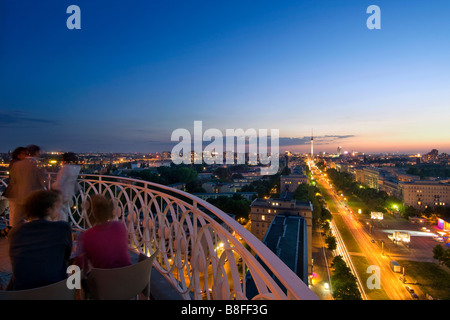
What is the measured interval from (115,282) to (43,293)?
1.21ft

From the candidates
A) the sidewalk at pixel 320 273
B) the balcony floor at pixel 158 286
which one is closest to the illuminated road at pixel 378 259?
the sidewalk at pixel 320 273

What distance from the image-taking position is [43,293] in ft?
3.94

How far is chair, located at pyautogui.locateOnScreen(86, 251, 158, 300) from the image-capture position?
4.73ft

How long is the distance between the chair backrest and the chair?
150 mm

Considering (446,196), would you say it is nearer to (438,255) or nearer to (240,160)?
(438,255)

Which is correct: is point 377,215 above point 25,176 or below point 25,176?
below

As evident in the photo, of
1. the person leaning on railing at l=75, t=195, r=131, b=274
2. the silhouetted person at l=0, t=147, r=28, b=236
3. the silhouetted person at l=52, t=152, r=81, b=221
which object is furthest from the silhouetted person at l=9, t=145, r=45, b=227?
the person leaning on railing at l=75, t=195, r=131, b=274

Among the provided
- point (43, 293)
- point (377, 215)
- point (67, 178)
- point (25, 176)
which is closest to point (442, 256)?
point (377, 215)

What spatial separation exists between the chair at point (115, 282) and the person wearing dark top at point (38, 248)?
25cm

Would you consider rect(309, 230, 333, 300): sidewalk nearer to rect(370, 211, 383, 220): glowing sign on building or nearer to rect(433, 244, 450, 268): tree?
rect(433, 244, 450, 268): tree

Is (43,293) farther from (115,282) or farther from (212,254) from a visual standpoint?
(212,254)

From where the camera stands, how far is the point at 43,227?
1.51 m
